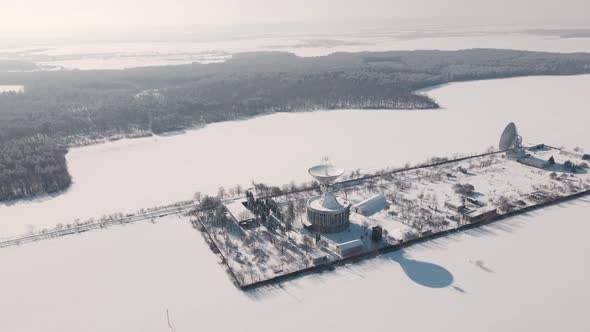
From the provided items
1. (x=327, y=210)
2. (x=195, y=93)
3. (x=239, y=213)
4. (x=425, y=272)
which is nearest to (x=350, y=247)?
(x=327, y=210)

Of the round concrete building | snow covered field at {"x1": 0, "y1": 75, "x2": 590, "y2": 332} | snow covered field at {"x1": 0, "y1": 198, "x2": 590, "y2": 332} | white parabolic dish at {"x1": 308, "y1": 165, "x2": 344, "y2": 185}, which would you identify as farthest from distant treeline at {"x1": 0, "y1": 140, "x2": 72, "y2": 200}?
white parabolic dish at {"x1": 308, "y1": 165, "x2": 344, "y2": 185}

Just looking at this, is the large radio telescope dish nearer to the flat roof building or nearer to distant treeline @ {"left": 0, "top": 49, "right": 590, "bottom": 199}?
distant treeline @ {"left": 0, "top": 49, "right": 590, "bottom": 199}

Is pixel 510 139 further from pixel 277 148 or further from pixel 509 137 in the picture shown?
pixel 277 148

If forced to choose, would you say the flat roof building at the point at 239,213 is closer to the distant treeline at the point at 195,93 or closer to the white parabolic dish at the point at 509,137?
the distant treeline at the point at 195,93

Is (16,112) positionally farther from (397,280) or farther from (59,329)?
(397,280)

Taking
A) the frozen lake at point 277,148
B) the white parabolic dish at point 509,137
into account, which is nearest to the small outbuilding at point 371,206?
the frozen lake at point 277,148

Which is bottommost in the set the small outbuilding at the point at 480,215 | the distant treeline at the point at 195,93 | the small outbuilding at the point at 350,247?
the small outbuilding at the point at 350,247
